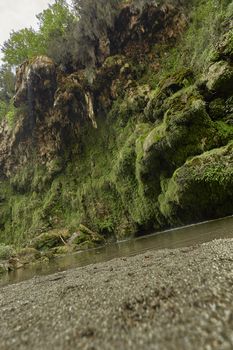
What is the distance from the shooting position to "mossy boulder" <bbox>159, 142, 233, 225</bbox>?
20.2m

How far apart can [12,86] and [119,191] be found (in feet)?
158

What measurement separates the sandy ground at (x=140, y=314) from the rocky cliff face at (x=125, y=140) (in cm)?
1491

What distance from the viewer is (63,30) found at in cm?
5397

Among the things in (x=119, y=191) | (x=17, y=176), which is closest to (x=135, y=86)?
(x=119, y=191)

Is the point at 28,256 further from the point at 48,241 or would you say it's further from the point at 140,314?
the point at 140,314

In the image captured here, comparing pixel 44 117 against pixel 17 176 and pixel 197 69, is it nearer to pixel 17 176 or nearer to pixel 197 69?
pixel 17 176

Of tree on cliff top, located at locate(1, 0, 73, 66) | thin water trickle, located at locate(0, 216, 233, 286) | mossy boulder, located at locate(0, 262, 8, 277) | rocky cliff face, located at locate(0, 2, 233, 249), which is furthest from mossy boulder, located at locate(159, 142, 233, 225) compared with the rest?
tree on cliff top, located at locate(1, 0, 73, 66)

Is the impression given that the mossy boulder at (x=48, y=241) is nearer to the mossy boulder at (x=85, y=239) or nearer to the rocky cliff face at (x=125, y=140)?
the mossy boulder at (x=85, y=239)

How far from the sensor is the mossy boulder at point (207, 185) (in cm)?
2020

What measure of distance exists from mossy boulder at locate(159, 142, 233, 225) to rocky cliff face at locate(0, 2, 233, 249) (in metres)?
0.08

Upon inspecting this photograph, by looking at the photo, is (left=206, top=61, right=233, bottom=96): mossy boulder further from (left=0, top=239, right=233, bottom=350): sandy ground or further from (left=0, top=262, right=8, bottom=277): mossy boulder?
(left=0, top=262, right=8, bottom=277): mossy boulder

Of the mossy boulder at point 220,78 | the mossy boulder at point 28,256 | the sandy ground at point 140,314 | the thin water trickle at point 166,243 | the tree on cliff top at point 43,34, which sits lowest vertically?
the sandy ground at point 140,314

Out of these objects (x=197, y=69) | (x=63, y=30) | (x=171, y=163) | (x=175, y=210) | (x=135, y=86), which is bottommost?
(x=175, y=210)

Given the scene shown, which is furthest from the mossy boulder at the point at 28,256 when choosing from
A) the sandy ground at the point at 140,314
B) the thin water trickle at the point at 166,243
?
the sandy ground at the point at 140,314
